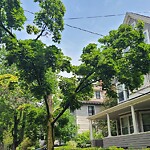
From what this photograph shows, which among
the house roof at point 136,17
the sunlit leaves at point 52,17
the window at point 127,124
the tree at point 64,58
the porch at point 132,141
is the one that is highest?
the house roof at point 136,17

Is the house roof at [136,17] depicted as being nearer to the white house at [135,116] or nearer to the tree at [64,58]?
the white house at [135,116]

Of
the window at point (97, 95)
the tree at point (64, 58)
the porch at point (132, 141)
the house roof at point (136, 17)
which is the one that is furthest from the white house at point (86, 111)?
the tree at point (64, 58)

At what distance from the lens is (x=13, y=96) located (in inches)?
1009

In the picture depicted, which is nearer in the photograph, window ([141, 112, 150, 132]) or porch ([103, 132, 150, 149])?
porch ([103, 132, 150, 149])

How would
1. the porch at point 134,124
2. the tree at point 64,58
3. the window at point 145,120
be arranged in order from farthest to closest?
the window at point 145,120 → the porch at point 134,124 → the tree at point 64,58

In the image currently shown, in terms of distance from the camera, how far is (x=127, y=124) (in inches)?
905

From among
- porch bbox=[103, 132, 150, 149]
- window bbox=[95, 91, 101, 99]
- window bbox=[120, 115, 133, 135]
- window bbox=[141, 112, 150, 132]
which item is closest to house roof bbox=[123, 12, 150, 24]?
window bbox=[141, 112, 150, 132]

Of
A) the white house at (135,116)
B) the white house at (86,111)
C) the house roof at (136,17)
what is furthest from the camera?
the white house at (86,111)

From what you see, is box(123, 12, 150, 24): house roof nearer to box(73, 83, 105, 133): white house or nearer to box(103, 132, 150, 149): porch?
box(103, 132, 150, 149): porch

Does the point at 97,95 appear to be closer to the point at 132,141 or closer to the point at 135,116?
the point at 135,116

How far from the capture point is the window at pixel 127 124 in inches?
887

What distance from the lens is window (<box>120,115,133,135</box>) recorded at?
22.5m

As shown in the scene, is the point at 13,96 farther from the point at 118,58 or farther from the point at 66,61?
the point at 118,58

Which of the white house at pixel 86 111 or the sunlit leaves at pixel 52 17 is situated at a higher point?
the sunlit leaves at pixel 52 17
